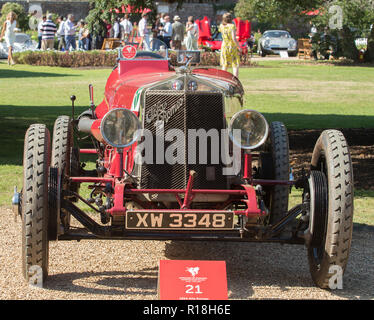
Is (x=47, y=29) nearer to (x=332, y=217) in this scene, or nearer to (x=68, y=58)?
(x=68, y=58)

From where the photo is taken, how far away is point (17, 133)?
43.9 feet

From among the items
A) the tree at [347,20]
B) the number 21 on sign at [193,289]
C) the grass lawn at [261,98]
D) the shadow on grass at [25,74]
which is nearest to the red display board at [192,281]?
the number 21 on sign at [193,289]

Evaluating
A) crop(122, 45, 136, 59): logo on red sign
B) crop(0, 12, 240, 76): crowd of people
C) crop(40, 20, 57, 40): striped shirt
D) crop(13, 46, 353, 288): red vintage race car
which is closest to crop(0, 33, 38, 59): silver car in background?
crop(0, 12, 240, 76): crowd of people

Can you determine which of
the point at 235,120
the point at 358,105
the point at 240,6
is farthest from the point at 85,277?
the point at 240,6

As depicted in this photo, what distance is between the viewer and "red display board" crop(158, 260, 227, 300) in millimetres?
4613

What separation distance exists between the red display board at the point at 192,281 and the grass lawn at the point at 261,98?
3.23 metres

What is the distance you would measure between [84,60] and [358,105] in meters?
15.2

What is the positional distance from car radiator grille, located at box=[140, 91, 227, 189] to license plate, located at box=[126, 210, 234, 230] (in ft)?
1.34

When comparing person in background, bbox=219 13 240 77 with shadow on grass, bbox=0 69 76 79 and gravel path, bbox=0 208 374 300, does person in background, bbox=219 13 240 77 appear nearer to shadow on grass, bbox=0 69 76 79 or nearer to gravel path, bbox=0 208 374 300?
shadow on grass, bbox=0 69 76 79

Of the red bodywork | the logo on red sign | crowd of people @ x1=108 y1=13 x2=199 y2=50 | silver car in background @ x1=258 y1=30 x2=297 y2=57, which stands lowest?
the red bodywork

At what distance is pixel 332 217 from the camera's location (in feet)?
16.7

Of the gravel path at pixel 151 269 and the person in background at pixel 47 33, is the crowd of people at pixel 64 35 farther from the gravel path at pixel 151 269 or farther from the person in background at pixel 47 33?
the gravel path at pixel 151 269

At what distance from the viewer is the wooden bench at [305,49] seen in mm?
39750
